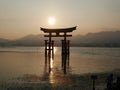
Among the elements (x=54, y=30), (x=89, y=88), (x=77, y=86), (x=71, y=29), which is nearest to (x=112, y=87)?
(x=89, y=88)

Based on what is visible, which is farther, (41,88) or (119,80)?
(41,88)

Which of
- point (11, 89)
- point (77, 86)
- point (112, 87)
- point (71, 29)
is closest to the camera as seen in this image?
point (112, 87)

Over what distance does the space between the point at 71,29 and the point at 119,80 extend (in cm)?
1484

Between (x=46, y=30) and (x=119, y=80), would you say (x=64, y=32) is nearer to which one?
(x=46, y=30)

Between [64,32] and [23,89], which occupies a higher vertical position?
[64,32]

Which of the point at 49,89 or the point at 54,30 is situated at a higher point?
the point at 54,30

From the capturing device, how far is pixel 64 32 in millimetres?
29531

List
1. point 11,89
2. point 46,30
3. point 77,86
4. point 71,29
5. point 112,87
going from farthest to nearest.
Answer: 1. point 46,30
2. point 71,29
3. point 77,86
4. point 11,89
5. point 112,87

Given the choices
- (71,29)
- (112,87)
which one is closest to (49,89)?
(112,87)

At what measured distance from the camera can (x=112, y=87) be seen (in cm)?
1384

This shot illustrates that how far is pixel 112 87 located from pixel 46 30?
1751 cm

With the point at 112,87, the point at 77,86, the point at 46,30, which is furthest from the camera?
the point at 46,30

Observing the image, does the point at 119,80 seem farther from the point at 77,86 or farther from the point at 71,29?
the point at 71,29

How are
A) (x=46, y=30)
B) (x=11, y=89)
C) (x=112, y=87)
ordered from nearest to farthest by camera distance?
(x=112, y=87) < (x=11, y=89) < (x=46, y=30)
